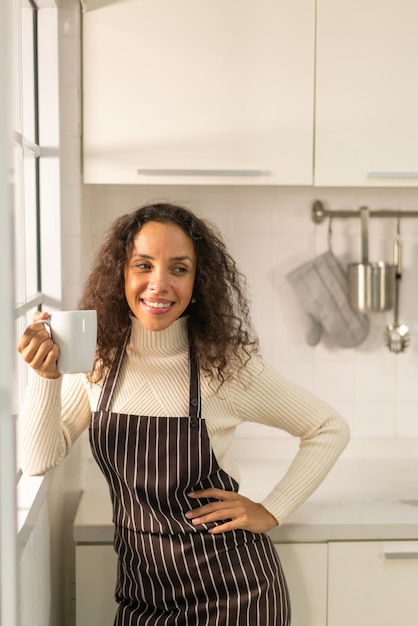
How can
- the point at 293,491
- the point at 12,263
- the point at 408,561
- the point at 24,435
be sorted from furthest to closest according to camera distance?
the point at 408,561, the point at 293,491, the point at 24,435, the point at 12,263

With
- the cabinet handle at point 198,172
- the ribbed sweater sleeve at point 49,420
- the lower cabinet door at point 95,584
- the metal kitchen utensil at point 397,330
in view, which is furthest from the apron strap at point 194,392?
the metal kitchen utensil at point 397,330

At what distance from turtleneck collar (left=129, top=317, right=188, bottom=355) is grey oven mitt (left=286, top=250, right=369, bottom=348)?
2.63ft

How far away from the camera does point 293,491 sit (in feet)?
5.67

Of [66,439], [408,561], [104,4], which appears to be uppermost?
[104,4]

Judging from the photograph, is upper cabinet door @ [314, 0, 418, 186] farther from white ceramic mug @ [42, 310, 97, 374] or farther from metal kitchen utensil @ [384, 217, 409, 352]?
white ceramic mug @ [42, 310, 97, 374]

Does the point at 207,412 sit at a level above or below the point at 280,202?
below

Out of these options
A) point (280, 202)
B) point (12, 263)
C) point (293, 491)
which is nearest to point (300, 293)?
point (280, 202)

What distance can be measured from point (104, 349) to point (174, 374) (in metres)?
0.14

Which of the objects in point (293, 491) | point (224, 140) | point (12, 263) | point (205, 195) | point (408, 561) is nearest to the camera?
point (12, 263)

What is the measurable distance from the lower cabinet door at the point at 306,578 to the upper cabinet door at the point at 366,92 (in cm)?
85

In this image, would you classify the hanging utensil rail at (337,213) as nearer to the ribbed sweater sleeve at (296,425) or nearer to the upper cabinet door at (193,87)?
the upper cabinet door at (193,87)

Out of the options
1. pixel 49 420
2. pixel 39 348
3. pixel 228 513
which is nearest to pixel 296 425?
pixel 228 513

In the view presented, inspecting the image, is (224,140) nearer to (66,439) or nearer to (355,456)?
(66,439)

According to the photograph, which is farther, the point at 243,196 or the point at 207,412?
the point at 243,196
